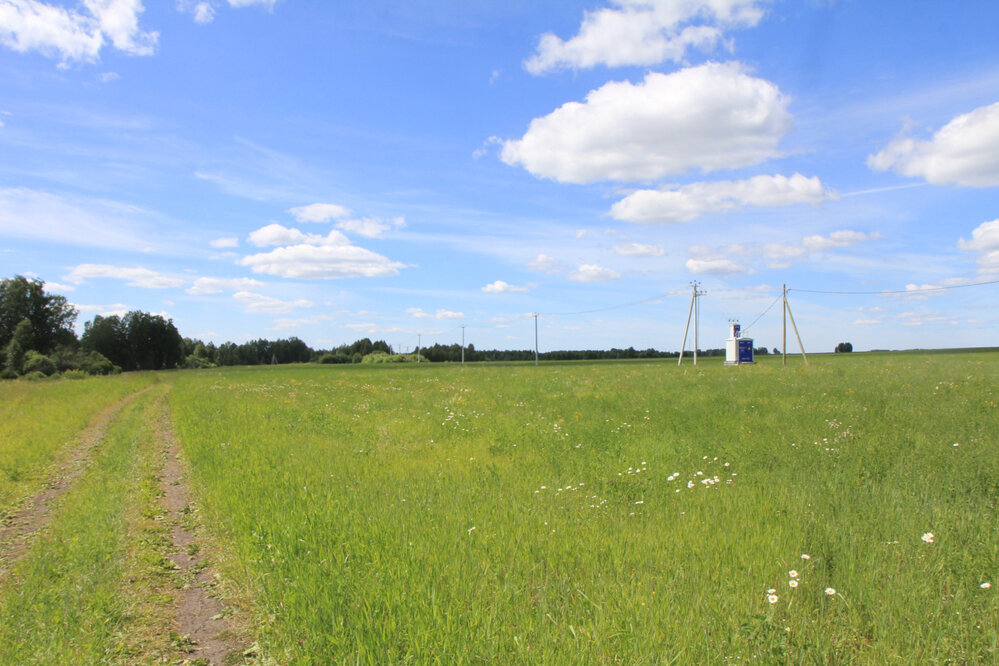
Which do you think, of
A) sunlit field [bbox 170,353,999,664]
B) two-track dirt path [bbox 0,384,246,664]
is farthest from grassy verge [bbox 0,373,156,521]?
sunlit field [bbox 170,353,999,664]

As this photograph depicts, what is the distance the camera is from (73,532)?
24.1 feet

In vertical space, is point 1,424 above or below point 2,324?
below

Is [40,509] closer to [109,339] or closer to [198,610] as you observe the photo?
[198,610]

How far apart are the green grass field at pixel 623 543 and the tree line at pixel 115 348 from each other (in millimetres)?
74148

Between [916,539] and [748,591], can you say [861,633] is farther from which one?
[916,539]

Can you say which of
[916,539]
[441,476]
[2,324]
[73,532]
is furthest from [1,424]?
[2,324]

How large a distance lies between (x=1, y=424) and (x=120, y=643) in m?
20.0

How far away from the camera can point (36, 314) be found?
80.9 m

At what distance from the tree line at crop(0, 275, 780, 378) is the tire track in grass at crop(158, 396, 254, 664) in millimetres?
73158

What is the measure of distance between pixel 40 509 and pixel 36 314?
311ft

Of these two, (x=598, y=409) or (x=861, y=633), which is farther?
(x=598, y=409)

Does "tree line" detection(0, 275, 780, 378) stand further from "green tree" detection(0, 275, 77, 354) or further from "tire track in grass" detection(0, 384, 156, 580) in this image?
"tire track in grass" detection(0, 384, 156, 580)

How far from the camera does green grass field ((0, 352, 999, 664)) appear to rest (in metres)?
3.95

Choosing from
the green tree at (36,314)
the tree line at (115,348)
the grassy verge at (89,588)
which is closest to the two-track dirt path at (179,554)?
the grassy verge at (89,588)
